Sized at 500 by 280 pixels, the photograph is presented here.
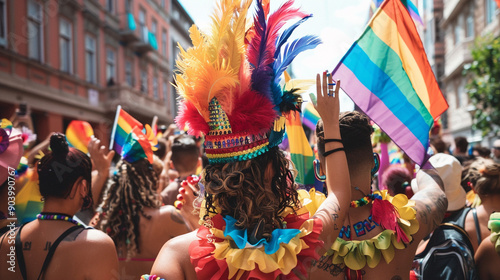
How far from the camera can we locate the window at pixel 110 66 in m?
18.8

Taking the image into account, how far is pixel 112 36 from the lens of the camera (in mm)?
19297

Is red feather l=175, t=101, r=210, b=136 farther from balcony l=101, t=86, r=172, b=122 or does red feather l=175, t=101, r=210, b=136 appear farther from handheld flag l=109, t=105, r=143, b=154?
balcony l=101, t=86, r=172, b=122

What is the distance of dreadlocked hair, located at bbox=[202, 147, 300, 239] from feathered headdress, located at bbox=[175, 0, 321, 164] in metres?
0.04

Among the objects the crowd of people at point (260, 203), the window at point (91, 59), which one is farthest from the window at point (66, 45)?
the crowd of people at point (260, 203)

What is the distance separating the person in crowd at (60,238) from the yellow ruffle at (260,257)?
89cm

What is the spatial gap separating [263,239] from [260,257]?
7cm

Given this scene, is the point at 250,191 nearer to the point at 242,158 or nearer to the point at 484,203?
the point at 242,158

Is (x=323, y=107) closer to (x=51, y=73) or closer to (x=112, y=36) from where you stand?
(x=51, y=73)

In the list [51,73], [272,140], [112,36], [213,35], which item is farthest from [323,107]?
[112,36]

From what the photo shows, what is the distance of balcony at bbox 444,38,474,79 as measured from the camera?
70.8ft

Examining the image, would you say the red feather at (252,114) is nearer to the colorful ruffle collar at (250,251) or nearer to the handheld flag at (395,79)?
the colorful ruffle collar at (250,251)

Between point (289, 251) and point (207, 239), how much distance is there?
1.06ft

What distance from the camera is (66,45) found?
15047mm

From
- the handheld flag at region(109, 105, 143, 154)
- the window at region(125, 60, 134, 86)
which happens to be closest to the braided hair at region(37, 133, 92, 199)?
the handheld flag at region(109, 105, 143, 154)
